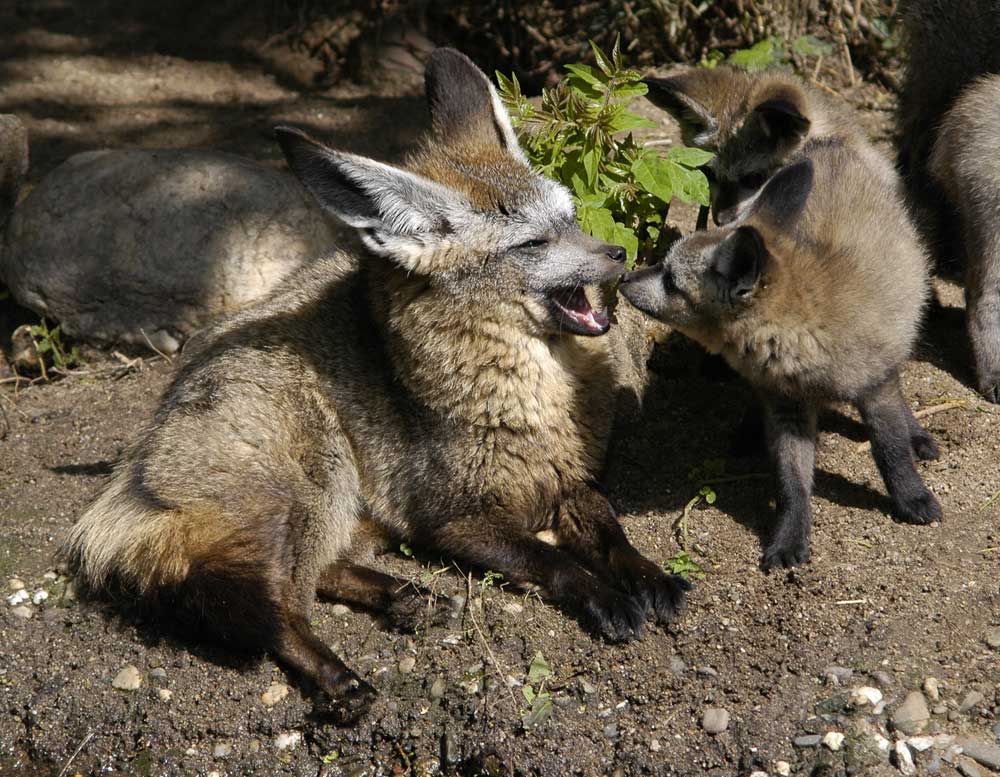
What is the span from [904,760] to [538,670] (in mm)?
1315

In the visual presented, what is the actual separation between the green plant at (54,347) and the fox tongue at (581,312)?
343 centimetres

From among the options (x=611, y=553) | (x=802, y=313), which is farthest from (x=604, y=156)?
(x=611, y=553)

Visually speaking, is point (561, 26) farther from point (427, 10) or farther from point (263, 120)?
point (263, 120)

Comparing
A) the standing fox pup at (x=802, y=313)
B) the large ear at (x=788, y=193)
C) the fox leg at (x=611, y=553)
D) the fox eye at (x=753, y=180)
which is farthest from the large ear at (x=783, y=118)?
the fox leg at (x=611, y=553)

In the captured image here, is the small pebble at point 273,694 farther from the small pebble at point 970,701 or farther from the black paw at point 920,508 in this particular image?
the black paw at point 920,508

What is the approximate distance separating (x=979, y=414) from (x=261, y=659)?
3460 mm

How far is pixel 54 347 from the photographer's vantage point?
6504mm

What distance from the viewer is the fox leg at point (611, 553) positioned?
4.24 m

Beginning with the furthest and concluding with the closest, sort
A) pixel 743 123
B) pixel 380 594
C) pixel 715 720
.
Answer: pixel 743 123 → pixel 380 594 → pixel 715 720

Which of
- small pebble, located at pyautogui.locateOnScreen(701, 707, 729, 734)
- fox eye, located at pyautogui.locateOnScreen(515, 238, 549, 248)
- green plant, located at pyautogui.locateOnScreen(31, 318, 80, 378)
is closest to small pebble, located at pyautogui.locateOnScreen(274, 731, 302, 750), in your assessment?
small pebble, located at pyautogui.locateOnScreen(701, 707, 729, 734)

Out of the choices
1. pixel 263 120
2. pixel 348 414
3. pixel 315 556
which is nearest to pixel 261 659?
pixel 315 556

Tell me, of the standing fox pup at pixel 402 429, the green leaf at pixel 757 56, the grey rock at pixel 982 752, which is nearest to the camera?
the grey rock at pixel 982 752

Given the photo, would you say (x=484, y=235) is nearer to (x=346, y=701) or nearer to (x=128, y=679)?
(x=346, y=701)

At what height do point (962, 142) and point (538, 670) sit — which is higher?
point (962, 142)
